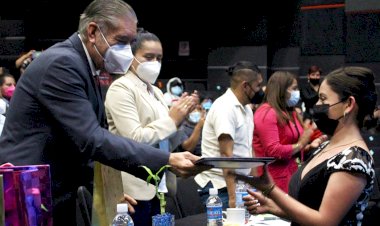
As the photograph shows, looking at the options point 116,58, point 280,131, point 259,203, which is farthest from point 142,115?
point 280,131

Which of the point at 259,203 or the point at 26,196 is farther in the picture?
the point at 259,203

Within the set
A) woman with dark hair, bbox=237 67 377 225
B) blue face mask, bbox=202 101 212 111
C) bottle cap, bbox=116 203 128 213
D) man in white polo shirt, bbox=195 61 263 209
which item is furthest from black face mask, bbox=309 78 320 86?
bottle cap, bbox=116 203 128 213

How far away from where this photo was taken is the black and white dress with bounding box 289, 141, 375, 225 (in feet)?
8.32

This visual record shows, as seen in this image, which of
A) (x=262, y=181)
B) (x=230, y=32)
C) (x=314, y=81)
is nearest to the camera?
(x=262, y=181)

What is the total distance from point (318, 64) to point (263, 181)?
29.3 ft

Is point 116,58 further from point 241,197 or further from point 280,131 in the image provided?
point 280,131

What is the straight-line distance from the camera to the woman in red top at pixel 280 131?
16.2 feet

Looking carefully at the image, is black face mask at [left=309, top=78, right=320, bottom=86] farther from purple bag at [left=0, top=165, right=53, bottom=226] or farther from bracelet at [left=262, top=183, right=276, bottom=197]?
purple bag at [left=0, top=165, right=53, bottom=226]

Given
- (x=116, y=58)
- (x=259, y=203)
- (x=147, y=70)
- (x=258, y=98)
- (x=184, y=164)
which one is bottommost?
(x=258, y=98)

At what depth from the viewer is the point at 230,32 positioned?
1073cm

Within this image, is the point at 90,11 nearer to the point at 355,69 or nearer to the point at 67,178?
the point at 67,178

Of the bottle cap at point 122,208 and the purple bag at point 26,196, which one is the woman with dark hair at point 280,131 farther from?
the purple bag at point 26,196

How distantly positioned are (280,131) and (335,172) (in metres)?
2.57

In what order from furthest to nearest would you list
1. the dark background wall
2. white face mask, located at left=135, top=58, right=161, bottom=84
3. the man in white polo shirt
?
the dark background wall, the man in white polo shirt, white face mask, located at left=135, top=58, right=161, bottom=84
